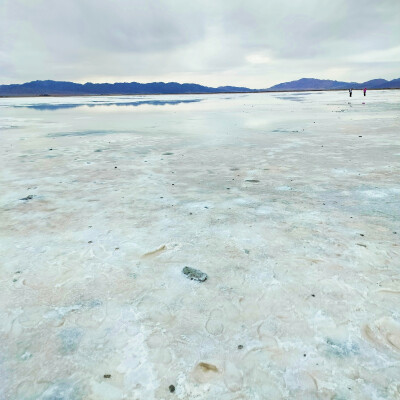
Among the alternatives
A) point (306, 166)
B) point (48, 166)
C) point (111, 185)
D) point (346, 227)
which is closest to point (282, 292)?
point (346, 227)

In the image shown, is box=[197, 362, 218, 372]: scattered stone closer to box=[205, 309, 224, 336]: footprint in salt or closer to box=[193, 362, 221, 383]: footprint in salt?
box=[193, 362, 221, 383]: footprint in salt

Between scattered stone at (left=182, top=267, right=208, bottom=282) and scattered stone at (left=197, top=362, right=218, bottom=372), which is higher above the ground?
scattered stone at (left=182, top=267, right=208, bottom=282)

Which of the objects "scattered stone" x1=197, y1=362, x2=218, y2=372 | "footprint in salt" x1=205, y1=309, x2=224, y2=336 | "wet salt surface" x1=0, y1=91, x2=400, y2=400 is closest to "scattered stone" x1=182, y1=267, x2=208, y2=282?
"wet salt surface" x1=0, y1=91, x2=400, y2=400

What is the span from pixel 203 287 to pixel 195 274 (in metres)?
0.23

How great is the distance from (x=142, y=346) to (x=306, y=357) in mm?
1237

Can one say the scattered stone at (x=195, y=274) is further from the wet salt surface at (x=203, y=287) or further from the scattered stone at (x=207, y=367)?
the scattered stone at (x=207, y=367)

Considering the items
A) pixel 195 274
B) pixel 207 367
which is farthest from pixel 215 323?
pixel 195 274

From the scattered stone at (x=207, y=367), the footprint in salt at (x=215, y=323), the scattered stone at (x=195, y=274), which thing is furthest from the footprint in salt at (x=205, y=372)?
the scattered stone at (x=195, y=274)

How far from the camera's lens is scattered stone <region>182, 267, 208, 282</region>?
3225mm

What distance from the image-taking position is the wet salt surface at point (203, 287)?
2.15 meters

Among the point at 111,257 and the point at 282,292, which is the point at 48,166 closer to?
the point at 111,257

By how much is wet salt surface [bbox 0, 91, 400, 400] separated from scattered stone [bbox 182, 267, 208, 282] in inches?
3.4

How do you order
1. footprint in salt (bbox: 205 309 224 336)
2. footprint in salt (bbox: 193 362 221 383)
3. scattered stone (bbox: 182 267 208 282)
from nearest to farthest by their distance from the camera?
footprint in salt (bbox: 193 362 221 383)
footprint in salt (bbox: 205 309 224 336)
scattered stone (bbox: 182 267 208 282)

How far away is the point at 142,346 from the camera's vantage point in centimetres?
241
